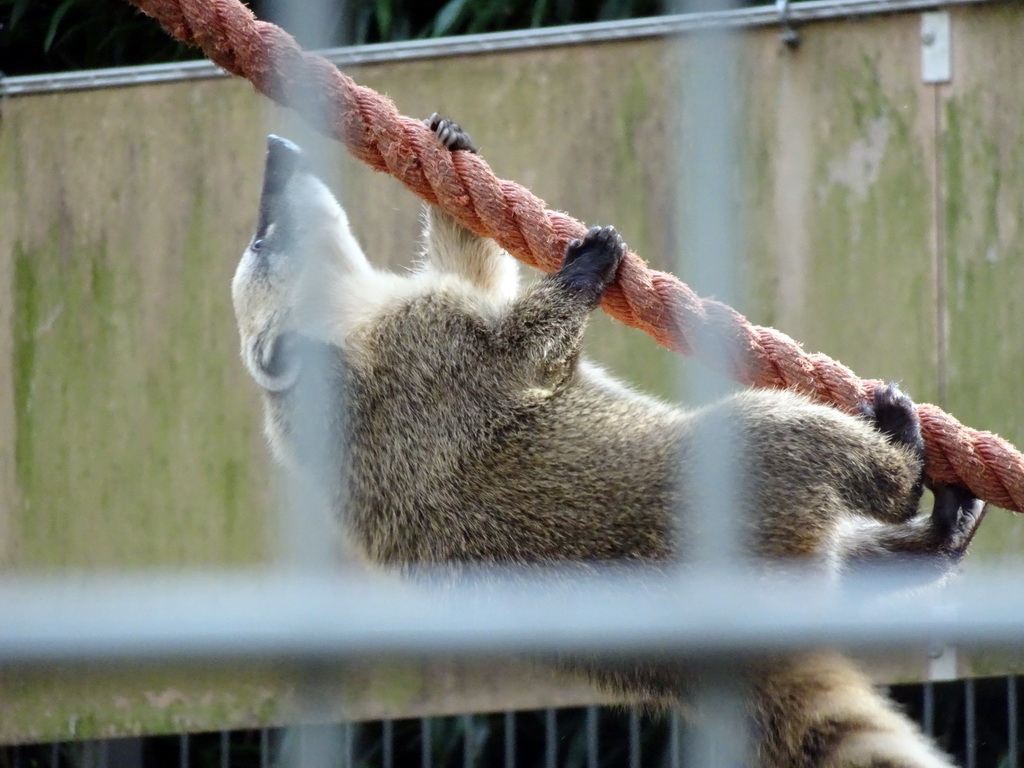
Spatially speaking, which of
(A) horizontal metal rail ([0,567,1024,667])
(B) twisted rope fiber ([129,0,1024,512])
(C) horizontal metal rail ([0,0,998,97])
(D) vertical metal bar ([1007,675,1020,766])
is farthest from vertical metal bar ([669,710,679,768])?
(A) horizontal metal rail ([0,567,1024,667])

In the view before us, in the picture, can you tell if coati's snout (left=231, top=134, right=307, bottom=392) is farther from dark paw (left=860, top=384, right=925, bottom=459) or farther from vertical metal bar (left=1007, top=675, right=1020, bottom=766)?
vertical metal bar (left=1007, top=675, right=1020, bottom=766)

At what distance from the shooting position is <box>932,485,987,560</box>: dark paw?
2836mm

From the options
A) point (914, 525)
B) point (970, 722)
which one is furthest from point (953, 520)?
point (970, 722)

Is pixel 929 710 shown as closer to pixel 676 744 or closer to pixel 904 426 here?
pixel 676 744

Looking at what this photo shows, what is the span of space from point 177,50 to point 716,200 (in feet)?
16.9

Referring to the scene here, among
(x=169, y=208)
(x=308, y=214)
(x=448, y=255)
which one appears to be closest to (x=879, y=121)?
(x=448, y=255)

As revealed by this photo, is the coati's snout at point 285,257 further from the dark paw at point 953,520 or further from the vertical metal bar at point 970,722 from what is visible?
the vertical metal bar at point 970,722

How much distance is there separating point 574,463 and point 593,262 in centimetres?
47

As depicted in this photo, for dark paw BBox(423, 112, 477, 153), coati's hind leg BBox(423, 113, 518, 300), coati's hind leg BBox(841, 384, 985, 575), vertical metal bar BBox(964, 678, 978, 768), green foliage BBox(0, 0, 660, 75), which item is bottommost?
vertical metal bar BBox(964, 678, 978, 768)

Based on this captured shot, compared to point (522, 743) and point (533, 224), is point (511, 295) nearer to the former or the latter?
point (533, 224)

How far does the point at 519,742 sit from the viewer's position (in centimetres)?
539

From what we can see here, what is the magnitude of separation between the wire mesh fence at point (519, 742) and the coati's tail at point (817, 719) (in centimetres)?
163

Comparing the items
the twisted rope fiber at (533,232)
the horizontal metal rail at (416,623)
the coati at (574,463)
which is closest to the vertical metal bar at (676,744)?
the coati at (574,463)

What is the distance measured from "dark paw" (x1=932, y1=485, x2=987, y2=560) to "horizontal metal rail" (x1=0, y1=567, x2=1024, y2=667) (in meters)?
1.75
